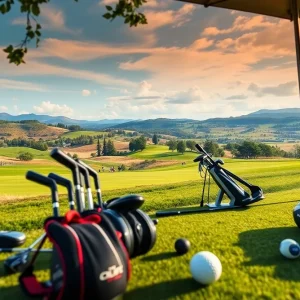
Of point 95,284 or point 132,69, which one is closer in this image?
point 95,284

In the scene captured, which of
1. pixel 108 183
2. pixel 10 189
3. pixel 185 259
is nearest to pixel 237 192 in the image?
pixel 185 259

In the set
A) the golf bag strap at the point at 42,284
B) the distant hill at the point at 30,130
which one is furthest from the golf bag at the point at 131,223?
the distant hill at the point at 30,130

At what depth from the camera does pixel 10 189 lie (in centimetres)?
711

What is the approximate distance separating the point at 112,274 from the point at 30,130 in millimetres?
26755

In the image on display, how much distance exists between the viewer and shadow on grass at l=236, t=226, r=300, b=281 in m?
2.39

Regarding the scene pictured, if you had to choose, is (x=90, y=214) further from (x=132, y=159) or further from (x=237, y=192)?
(x=132, y=159)

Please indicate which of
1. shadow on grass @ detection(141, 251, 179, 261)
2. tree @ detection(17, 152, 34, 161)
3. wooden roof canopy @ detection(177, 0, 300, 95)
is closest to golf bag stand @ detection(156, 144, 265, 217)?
wooden roof canopy @ detection(177, 0, 300, 95)

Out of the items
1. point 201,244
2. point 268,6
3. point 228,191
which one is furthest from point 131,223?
point 268,6

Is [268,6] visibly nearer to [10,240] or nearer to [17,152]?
[10,240]

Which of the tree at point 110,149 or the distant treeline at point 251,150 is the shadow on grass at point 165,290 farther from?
the tree at point 110,149

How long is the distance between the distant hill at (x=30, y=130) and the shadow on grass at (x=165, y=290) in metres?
22.2

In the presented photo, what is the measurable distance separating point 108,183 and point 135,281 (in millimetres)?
6111

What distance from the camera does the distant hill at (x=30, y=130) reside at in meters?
23.9

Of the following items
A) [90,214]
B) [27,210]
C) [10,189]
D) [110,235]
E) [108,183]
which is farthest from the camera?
[108,183]
